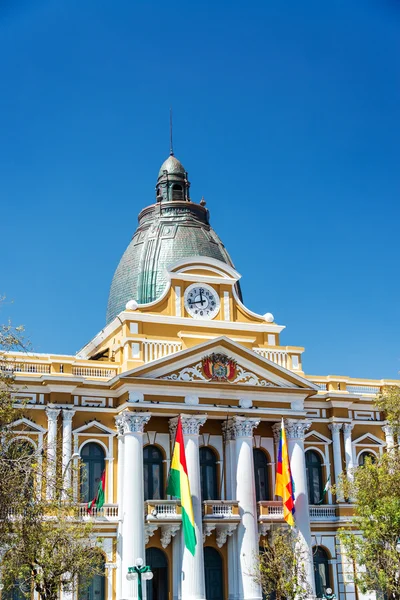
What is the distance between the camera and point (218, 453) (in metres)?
44.8

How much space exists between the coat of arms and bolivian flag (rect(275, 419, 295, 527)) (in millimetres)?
3700

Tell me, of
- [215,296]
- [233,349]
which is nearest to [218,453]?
[233,349]

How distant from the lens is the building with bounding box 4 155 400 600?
41.2 meters

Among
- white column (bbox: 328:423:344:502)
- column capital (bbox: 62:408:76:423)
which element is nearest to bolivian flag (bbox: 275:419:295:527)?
white column (bbox: 328:423:344:502)

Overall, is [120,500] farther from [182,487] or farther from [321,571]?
[321,571]

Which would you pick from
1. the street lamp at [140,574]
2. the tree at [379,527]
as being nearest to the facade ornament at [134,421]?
the street lamp at [140,574]

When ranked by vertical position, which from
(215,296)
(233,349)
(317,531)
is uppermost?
(215,296)

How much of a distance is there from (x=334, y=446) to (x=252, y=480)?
23.9 feet

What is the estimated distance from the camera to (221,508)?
42.2 m

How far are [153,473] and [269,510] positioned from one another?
6.11m

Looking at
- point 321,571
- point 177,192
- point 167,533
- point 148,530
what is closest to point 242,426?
point 167,533

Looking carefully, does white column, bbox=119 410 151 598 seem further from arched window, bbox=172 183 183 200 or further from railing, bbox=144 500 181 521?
arched window, bbox=172 183 183 200

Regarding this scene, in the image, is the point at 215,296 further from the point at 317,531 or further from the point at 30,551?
the point at 30,551

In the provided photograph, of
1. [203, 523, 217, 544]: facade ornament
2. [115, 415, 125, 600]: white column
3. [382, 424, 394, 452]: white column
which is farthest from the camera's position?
[382, 424, 394, 452]: white column
